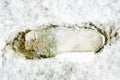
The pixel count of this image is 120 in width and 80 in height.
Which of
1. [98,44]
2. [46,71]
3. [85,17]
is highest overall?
[85,17]

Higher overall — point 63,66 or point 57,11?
Result: point 57,11

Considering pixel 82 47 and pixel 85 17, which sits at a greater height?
pixel 85 17

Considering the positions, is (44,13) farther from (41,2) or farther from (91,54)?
(91,54)

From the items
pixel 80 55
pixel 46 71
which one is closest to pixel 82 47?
pixel 80 55

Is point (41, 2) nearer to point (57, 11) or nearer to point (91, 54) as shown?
point (57, 11)

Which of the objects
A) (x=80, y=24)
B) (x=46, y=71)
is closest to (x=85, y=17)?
(x=80, y=24)
